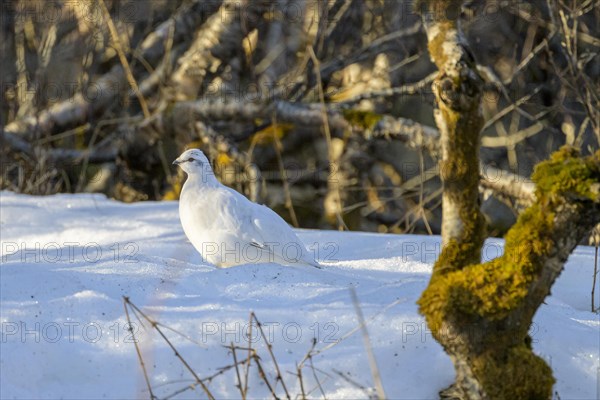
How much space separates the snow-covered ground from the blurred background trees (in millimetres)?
3110

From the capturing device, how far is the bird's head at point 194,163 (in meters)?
4.50

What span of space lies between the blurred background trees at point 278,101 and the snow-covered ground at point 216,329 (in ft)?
10.2

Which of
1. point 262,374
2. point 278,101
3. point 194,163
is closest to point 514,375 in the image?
point 262,374

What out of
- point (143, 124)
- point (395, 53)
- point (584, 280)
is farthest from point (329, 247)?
point (395, 53)

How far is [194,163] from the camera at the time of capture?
14.8 ft

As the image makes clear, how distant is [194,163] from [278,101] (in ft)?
9.48

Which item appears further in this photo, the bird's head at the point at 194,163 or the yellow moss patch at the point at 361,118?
the yellow moss patch at the point at 361,118

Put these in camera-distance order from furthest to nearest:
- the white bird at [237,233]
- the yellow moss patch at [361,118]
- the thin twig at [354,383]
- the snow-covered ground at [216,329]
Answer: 1. the yellow moss patch at [361,118]
2. the white bird at [237,233]
3. the snow-covered ground at [216,329]
4. the thin twig at [354,383]

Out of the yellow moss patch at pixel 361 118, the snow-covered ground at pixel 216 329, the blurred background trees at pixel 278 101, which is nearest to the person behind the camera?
the snow-covered ground at pixel 216 329

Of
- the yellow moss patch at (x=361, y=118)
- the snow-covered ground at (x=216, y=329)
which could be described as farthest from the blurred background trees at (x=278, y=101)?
the snow-covered ground at (x=216, y=329)

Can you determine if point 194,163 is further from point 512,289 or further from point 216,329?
point 512,289

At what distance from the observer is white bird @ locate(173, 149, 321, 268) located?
417 centimetres

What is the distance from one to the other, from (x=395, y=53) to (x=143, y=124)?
270 centimetres

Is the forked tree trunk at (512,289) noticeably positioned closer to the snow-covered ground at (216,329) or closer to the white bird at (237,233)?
the snow-covered ground at (216,329)
